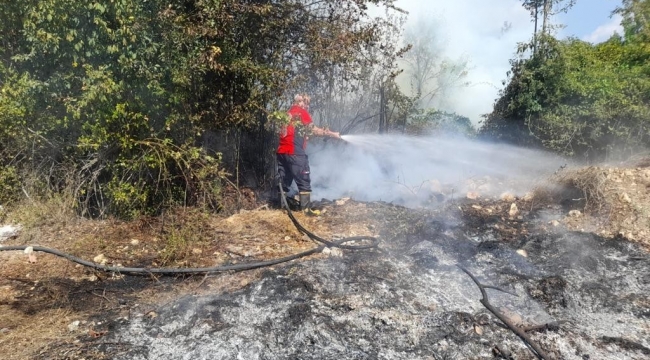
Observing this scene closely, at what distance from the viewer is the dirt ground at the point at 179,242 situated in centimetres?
399

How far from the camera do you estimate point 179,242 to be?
5434 mm

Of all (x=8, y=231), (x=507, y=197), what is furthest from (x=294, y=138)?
(x=8, y=231)

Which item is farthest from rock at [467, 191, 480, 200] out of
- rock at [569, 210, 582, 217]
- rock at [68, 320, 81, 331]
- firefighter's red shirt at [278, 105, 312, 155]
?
rock at [68, 320, 81, 331]

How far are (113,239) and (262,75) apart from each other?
2.80 metres

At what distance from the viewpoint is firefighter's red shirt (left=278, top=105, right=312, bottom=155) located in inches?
265

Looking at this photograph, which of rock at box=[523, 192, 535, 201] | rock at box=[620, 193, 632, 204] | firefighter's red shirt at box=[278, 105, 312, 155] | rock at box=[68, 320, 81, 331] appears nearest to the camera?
rock at box=[68, 320, 81, 331]

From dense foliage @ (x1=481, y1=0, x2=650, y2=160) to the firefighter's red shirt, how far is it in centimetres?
562

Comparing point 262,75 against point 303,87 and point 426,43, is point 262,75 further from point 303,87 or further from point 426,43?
point 426,43

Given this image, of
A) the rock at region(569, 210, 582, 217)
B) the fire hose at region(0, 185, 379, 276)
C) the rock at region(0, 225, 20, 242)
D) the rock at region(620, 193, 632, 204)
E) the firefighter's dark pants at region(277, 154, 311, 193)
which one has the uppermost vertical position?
the firefighter's dark pants at region(277, 154, 311, 193)

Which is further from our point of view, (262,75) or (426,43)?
(426,43)

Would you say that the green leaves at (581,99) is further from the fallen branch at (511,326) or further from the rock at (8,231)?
the rock at (8,231)

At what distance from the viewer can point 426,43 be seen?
729 inches

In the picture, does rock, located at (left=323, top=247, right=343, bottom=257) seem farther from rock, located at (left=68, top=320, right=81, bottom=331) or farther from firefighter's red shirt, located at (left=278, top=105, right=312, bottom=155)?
rock, located at (left=68, top=320, right=81, bottom=331)

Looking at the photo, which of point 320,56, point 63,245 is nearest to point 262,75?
point 320,56
